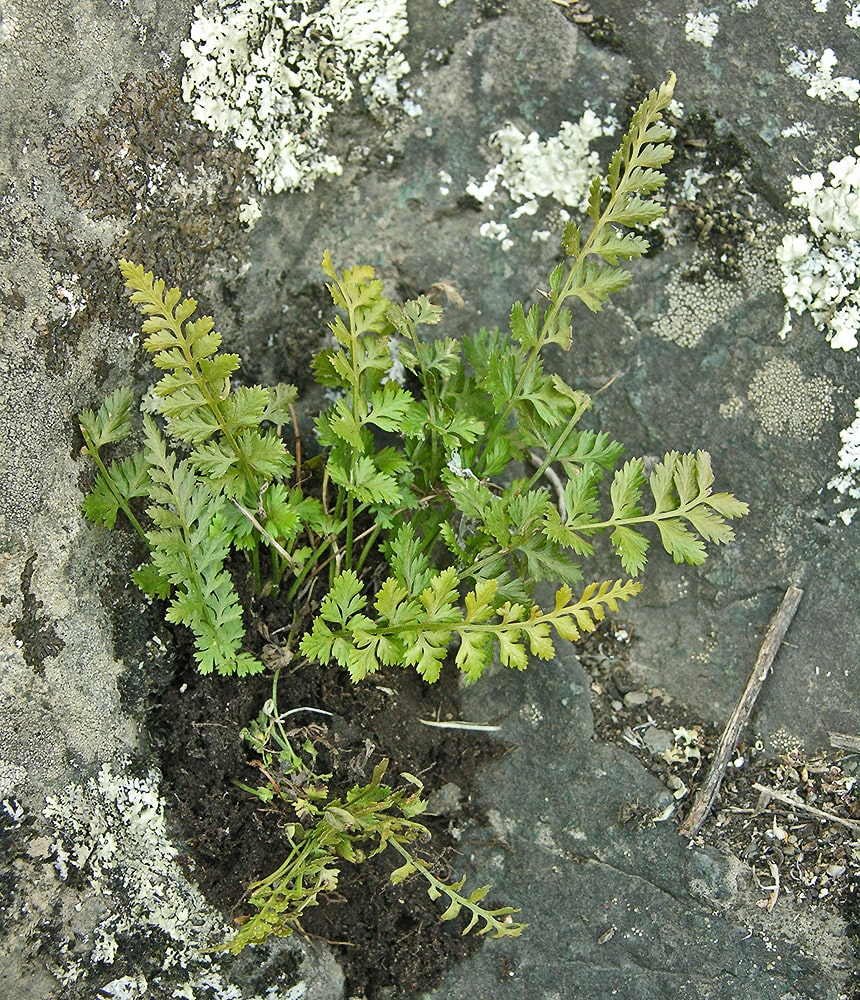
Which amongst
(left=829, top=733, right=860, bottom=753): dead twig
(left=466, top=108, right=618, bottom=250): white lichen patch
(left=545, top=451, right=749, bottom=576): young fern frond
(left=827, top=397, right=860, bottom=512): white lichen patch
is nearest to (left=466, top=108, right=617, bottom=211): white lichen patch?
(left=466, top=108, right=618, bottom=250): white lichen patch

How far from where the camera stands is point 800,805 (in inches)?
122

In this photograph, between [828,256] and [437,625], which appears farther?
[828,256]

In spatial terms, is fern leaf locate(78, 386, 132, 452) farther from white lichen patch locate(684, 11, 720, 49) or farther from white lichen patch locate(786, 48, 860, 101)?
white lichen patch locate(786, 48, 860, 101)

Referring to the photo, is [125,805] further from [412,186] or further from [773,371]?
[773,371]

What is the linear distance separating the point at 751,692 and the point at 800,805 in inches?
15.7

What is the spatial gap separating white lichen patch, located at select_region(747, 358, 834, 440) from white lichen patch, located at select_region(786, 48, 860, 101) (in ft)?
2.94

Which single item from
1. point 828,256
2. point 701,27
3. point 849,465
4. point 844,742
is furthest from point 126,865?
point 701,27

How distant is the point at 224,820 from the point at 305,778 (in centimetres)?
29

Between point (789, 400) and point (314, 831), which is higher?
point (789, 400)

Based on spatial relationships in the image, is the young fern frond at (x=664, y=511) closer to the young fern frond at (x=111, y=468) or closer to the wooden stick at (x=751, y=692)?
the wooden stick at (x=751, y=692)

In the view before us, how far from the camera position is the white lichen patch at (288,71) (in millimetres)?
2834

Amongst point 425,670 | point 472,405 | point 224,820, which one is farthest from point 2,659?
point 472,405

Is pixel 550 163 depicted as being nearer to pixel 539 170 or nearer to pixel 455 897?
pixel 539 170

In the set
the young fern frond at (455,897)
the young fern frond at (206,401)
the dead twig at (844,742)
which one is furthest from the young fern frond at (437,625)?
Result: the dead twig at (844,742)
